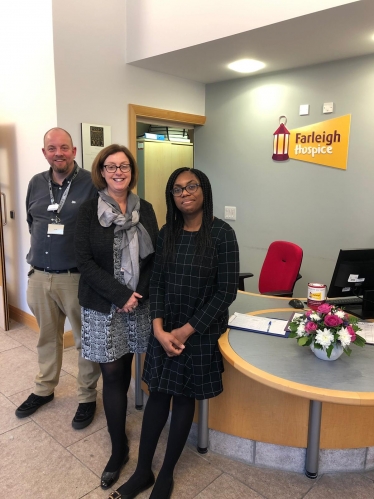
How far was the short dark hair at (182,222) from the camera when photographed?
5.59 ft

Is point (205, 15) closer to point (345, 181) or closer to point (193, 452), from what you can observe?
point (345, 181)

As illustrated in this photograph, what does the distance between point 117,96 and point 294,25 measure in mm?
1607

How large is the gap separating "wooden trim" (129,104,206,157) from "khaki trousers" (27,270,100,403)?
1.73 m

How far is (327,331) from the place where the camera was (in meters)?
1.57

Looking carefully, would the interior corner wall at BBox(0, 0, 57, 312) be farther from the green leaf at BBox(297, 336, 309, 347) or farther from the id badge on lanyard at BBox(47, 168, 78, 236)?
the green leaf at BBox(297, 336, 309, 347)

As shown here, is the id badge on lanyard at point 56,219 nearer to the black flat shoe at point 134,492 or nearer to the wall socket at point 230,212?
the black flat shoe at point 134,492

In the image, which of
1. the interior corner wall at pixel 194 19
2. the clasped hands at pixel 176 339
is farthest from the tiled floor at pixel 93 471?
the interior corner wall at pixel 194 19

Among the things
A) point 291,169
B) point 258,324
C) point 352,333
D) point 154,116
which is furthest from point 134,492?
point 154,116

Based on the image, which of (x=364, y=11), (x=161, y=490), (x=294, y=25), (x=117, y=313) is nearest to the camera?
(x=161, y=490)

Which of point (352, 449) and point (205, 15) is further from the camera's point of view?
point (205, 15)

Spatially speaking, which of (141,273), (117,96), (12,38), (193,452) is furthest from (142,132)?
(193,452)

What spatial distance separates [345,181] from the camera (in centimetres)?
346

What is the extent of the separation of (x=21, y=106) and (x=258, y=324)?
2797mm

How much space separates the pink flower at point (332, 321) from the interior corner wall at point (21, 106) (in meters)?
2.57
